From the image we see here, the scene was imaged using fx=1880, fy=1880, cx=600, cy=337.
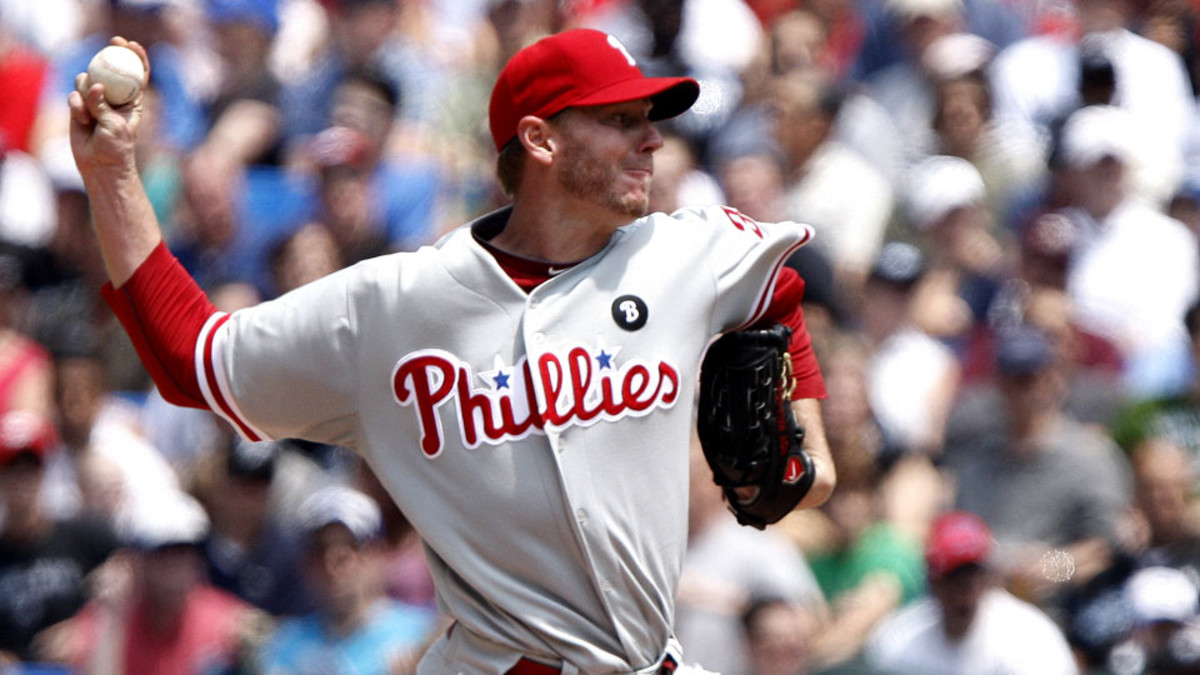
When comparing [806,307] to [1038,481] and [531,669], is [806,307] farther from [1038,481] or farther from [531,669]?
[531,669]

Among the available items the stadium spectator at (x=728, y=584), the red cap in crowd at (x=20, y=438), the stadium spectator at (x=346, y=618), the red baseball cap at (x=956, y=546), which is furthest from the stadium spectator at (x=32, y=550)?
the red baseball cap at (x=956, y=546)

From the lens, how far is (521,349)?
3.61 m

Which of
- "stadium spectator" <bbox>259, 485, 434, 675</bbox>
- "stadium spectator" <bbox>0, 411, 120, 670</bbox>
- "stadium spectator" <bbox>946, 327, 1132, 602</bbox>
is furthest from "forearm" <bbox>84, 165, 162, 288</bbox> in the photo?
"stadium spectator" <bbox>946, 327, 1132, 602</bbox>

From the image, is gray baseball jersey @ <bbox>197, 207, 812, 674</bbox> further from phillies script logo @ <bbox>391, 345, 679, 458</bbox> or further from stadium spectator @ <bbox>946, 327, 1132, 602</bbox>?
stadium spectator @ <bbox>946, 327, 1132, 602</bbox>

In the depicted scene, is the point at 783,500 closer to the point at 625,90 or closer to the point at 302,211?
the point at 625,90

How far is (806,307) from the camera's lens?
289 inches

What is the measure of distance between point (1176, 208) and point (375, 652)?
14.6 feet

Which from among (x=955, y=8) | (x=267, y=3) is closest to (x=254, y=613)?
(x=267, y=3)

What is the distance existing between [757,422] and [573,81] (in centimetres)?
78

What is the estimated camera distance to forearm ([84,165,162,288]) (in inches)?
141

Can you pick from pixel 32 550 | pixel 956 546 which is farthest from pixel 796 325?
pixel 32 550

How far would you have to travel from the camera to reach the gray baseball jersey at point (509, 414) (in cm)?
356

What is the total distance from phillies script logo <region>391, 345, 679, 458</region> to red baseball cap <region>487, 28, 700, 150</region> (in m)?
0.49

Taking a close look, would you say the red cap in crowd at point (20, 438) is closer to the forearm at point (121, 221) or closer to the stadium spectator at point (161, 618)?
the stadium spectator at point (161, 618)
